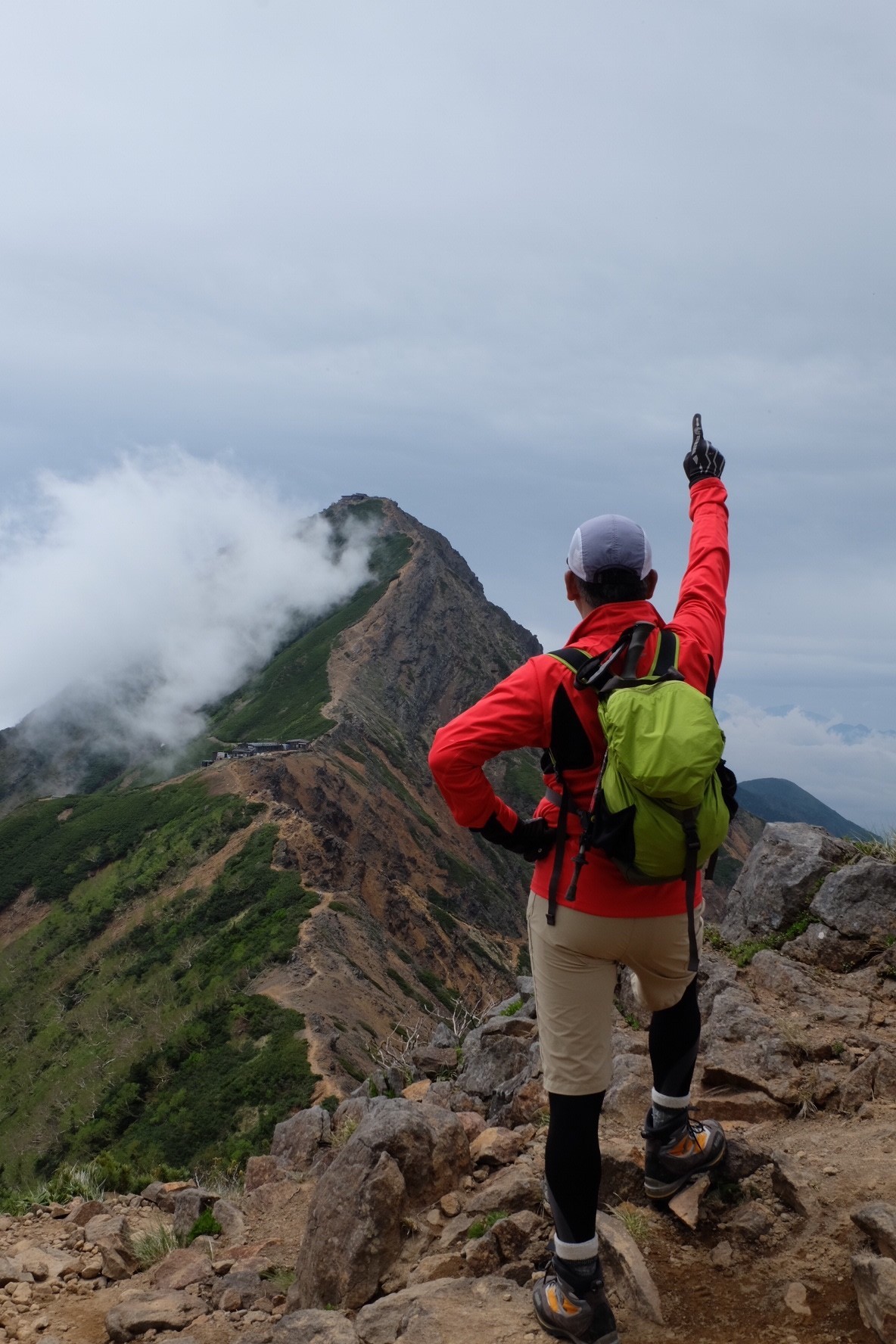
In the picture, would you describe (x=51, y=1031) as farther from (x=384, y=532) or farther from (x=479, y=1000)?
(x=384, y=532)

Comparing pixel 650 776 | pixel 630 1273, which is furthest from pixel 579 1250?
pixel 650 776

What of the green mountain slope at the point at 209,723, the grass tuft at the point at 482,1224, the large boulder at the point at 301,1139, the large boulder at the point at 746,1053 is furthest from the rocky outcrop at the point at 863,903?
the green mountain slope at the point at 209,723

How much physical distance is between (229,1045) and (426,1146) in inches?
1205

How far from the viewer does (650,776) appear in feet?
11.0

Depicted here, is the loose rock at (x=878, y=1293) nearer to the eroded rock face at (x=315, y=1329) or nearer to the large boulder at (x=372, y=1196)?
the eroded rock face at (x=315, y=1329)

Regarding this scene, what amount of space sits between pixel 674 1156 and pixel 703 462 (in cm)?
318

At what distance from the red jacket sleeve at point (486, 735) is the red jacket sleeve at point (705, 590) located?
2.21 ft

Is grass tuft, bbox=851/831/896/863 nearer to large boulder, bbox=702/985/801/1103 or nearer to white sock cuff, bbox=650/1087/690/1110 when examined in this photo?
large boulder, bbox=702/985/801/1103

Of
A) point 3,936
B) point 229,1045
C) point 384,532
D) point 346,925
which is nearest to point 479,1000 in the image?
point 346,925

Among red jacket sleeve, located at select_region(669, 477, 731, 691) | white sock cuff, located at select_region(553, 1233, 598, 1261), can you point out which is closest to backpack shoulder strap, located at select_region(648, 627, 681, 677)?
red jacket sleeve, located at select_region(669, 477, 731, 691)

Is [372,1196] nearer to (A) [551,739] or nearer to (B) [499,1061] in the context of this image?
(A) [551,739]

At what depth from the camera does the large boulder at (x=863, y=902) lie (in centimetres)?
788

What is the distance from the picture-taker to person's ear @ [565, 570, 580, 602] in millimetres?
4055

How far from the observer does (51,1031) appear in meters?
43.1
